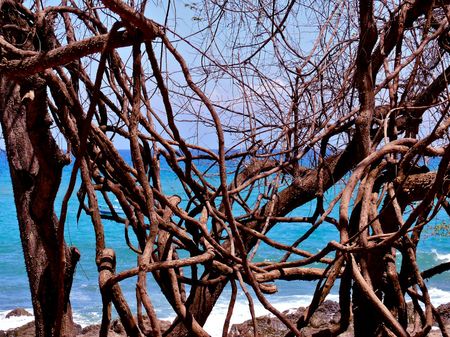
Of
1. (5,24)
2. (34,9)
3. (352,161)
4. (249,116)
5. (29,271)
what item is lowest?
(29,271)

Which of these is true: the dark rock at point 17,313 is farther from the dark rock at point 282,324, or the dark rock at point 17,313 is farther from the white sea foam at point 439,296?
the white sea foam at point 439,296

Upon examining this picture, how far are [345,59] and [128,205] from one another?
35.8 inches

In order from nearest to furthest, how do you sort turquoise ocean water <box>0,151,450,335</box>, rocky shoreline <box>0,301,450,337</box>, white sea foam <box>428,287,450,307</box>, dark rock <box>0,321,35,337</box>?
rocky shoreline <box>0,301,450,337</box>, dark rock <box>0,321,35,337</box>, turquoise ocean water <box>0,151,450,335</box>, white sea foam <box>428,287,450,307</box>

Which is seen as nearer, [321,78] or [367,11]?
[367,11]

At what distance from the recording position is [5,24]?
2.08 meters

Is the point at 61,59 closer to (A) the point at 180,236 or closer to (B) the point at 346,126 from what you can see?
(A) the point at 180,236

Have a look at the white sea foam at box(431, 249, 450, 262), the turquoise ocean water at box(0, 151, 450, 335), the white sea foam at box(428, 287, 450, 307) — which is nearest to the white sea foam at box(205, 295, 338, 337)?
the turquoise ocean water at box(0, 151, 450, 335)

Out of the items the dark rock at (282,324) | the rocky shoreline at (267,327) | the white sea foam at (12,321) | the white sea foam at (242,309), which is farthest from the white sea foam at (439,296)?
the white sea foam at (12,321)

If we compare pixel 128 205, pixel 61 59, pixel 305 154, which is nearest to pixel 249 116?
pixel 305 154

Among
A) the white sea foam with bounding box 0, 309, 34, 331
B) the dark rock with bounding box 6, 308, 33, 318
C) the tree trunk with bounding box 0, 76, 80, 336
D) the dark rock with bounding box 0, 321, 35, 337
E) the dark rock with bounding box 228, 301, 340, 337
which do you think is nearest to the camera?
the tree trunk with bounding box 0, 76, 80, 336

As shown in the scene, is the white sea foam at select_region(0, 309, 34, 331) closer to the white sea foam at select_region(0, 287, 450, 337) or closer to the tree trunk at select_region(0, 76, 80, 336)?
the white sea foam at select_region(0, 287, 450, 337)

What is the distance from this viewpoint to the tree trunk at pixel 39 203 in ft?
6.50

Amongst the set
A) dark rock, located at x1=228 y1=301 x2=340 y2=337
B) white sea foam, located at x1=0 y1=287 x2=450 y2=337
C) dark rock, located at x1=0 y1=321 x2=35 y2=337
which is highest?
white sea foam, located at x1=0 y1=287 x2=450 y2=337

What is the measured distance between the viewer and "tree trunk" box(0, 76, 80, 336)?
1982 millimetres
